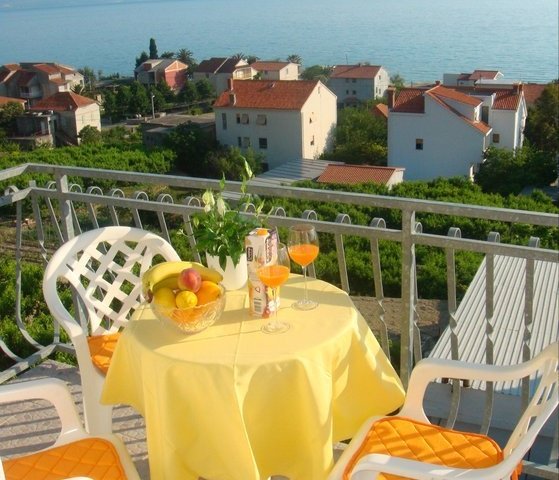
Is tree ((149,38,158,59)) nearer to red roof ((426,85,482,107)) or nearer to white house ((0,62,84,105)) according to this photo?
white house ((0,62,84,105))

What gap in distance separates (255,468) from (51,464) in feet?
2.18

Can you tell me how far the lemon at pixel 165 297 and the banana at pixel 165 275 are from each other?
0.13ft

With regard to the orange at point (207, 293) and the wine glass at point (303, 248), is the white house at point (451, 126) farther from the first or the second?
the orange at point (207, 293)

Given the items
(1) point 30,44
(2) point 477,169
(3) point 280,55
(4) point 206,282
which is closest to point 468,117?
(2) point 477,169

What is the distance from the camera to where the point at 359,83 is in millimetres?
56719

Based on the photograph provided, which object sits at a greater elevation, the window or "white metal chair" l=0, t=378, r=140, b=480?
"white metal chair" l=0, t=378, r=140, b=480

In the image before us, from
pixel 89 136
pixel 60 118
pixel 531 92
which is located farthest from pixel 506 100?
pixel 60 118

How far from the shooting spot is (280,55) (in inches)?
4092

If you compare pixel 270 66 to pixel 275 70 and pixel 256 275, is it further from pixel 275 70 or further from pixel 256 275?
pixel 256 275

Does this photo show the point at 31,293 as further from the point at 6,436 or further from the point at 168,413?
the point at 168,413

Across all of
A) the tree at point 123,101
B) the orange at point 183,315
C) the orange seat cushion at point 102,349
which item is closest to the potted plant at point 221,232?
the orange at point 183,315

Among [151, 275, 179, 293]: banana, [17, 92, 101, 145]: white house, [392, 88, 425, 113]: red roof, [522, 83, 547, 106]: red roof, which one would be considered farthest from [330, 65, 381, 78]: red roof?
[151, 275, 179, 293]: banana

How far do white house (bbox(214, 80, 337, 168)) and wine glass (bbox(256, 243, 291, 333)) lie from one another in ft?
128

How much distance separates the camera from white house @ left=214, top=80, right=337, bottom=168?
133ft
